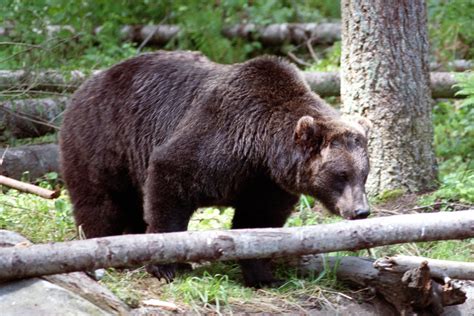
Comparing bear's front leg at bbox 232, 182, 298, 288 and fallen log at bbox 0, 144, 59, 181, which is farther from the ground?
bear's front leg at bbox 232, 182, 298, 288

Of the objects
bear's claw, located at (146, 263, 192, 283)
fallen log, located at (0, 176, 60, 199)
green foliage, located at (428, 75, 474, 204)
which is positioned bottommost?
green foliage, located at (428, 75, 474, 204)

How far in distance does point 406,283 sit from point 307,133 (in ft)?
4.29

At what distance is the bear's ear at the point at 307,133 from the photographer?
6195 millimetres

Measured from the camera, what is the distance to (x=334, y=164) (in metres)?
6.19

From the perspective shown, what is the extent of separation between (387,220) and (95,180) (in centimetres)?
256

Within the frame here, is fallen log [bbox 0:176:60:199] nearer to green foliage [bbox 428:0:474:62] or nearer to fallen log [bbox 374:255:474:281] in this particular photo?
fallen log [bbox 374:255:474:281]

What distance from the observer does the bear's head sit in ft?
20.1

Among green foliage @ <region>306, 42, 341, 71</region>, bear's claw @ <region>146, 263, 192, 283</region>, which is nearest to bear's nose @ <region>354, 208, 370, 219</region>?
bear's claw @ <region>146, 263, 192, 283</region>

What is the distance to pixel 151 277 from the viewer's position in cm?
652

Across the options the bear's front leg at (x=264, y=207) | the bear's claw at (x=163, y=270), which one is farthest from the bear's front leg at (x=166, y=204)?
the bear's front leg at (x=264, y=207)

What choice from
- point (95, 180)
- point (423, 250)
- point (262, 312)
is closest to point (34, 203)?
point (95, 180)

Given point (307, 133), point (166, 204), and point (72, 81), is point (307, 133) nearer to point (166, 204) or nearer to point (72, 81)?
point (166, 204)

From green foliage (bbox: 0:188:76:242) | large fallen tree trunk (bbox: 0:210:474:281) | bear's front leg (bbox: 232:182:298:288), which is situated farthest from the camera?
green foliage (bbox: 0:188:76:242)

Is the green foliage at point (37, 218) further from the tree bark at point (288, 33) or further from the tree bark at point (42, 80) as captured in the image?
the tree bark at point (288, 33)
